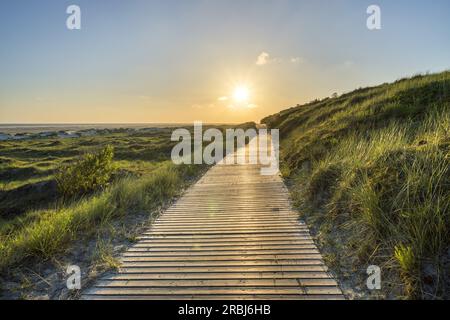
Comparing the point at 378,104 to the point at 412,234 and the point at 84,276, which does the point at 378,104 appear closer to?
the point at 412,234

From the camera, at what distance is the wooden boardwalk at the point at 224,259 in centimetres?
350

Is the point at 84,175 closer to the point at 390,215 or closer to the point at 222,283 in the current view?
the point at 222,283

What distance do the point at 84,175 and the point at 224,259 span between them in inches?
353

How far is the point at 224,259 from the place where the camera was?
4.36 m

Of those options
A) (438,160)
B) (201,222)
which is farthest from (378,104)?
(201,222)

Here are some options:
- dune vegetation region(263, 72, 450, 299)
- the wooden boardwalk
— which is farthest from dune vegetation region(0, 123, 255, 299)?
dune vegetation region(263, 72, 450, 299)

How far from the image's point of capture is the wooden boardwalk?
11.5 feet

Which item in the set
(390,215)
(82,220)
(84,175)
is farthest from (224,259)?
(84,175)

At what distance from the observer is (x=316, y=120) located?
1934 centimetres

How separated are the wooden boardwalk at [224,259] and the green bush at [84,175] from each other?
5587 millimetres

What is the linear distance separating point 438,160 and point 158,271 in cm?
448

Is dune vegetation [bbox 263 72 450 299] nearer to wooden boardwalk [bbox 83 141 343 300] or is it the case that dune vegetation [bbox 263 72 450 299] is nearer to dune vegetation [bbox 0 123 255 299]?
wooden boardwalk [bbox 83 141 343 300]

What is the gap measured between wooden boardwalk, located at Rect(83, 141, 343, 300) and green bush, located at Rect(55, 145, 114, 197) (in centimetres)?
559
